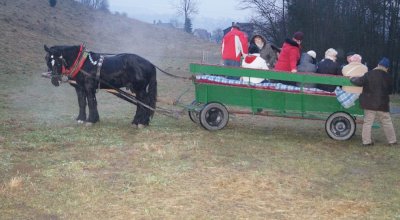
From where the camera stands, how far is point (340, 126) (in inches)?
356

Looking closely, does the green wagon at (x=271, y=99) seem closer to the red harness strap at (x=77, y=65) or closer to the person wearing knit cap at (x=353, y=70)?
the person wearing knit cap at (x=353, y=70)

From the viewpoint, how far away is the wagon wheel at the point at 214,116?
9523 mm

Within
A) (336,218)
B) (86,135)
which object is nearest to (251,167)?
(336,218)

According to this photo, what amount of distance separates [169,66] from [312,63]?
2108cm

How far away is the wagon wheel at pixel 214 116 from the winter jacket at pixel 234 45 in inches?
77.7

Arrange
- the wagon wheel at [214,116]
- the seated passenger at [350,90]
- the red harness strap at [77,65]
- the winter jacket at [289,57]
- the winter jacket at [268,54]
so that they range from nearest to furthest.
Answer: the seated passenger at [350,90] < the winter jacket at [289,57] < the wagon wheel at [214,116] < the red harness strap at [77,65] < the winter jacket at [268,54]

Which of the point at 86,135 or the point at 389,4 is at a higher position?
the point at 389,4

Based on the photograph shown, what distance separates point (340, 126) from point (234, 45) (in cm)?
328

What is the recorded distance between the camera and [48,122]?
1020 cm

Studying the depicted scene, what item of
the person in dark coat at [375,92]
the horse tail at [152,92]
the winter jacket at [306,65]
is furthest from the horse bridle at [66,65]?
the person in dark coat at [375,92]

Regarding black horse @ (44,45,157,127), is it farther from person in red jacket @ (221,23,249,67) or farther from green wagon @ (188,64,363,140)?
person in red jacket @ (221,23,249,67)

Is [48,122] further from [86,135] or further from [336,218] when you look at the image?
[336,218]

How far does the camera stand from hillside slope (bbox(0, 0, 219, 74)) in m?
24.6

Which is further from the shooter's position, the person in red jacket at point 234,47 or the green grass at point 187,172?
the person in red jacket at point 234,47
